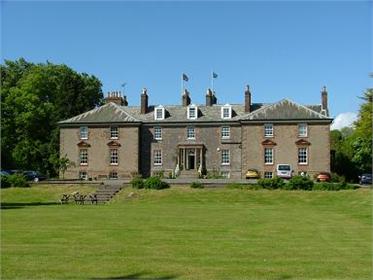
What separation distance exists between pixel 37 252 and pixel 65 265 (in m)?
2.08

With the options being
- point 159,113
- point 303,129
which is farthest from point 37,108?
point 303,129

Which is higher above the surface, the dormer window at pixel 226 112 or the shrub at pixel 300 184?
the dormer window at pixel 226 112

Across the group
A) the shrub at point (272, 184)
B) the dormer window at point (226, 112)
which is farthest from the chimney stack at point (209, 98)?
the shrub at point (272, 184)

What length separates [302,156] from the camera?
58406mm

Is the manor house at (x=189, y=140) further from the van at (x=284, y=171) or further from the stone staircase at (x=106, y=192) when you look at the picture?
the stone staircase at (x=106, y=192)

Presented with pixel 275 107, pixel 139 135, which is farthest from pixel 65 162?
pixel 275 107

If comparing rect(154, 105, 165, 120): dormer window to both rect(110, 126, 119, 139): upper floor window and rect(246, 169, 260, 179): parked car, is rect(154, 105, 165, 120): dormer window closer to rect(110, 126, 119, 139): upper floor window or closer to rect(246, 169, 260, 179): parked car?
rect(110, 126, 119, 139): upper floor window

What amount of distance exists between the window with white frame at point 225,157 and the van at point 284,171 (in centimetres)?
623

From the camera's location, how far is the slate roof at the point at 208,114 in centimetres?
5862

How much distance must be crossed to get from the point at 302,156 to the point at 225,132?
28.1ft

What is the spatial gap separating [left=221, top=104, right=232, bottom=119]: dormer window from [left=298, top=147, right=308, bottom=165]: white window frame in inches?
331

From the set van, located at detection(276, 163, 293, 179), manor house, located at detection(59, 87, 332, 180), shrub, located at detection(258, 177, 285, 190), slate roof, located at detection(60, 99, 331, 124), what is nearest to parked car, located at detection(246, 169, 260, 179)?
manor house, located at detection(59, 87, 332, 180)

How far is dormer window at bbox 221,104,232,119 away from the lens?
61.1m

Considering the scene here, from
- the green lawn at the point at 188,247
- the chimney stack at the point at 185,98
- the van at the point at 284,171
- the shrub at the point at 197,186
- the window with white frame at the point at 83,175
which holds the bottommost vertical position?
the green lawn at the point at 188,247
